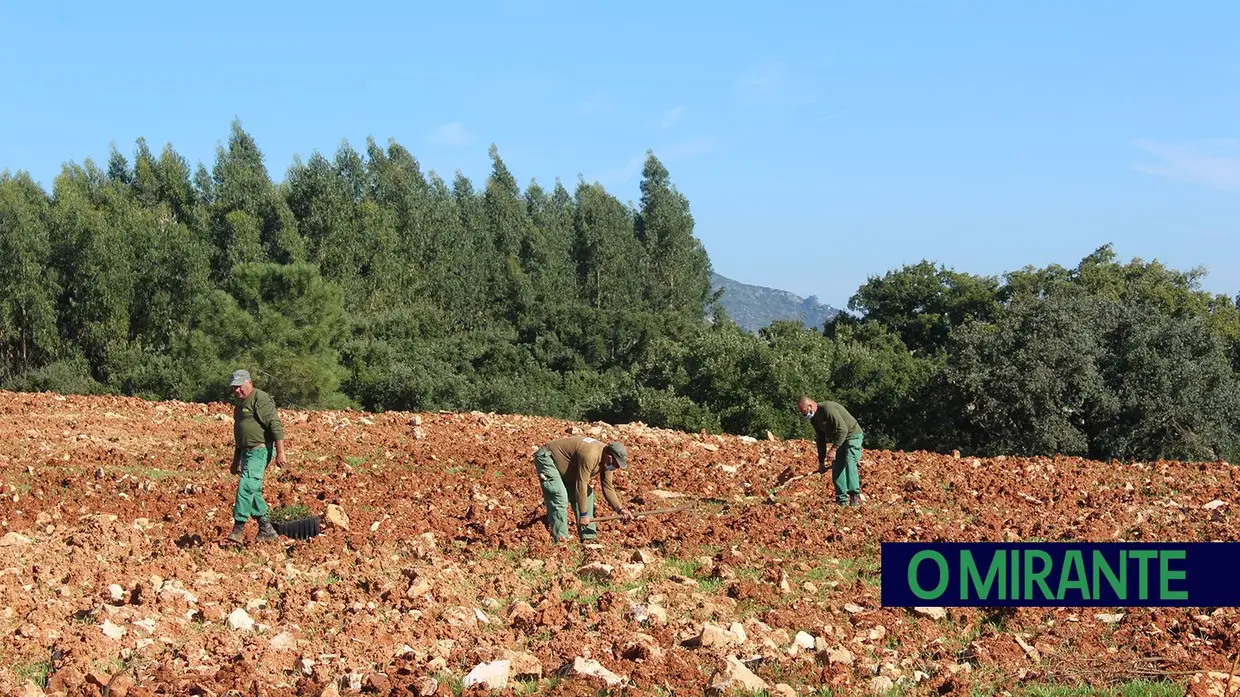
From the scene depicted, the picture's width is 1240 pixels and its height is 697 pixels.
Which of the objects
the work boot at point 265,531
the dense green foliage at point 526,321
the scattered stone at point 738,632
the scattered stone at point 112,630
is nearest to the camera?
the scattered stone at point 112,630

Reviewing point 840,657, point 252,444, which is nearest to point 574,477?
point 252,444

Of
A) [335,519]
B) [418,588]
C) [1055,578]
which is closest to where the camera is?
[1055,578]

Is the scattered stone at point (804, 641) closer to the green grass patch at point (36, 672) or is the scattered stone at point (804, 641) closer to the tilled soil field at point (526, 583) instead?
the tilled soil field at point (526, 583)

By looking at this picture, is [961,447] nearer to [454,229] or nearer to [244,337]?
[244,337]

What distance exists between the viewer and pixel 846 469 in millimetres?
14430

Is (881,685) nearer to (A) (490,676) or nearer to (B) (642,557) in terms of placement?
(A) (490,676)

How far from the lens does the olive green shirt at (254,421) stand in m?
11.7

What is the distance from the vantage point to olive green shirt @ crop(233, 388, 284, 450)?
11727 mm

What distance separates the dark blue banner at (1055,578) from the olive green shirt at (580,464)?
111 inches

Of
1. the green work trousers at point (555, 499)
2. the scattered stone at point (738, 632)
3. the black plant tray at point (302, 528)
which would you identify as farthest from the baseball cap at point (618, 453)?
the black plant tray at point (302, 528)

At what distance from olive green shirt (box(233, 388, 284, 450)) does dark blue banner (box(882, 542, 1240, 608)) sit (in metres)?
5.89

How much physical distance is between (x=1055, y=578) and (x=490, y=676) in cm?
460

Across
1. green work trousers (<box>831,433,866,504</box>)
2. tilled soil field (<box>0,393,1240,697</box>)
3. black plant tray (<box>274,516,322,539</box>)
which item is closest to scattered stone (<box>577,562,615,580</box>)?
tilled soil field (<box>0,393,1240,697</box>)

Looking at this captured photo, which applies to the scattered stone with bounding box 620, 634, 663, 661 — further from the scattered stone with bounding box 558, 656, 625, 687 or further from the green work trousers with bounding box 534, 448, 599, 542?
the green work trousers with bounding box 534, 448, 599, 542
